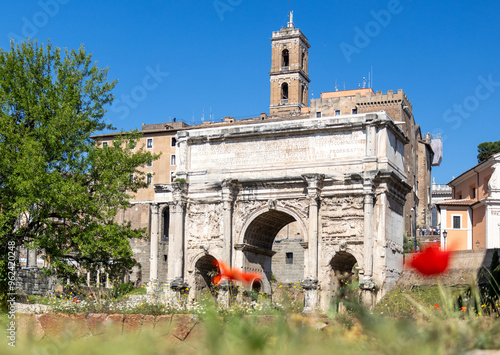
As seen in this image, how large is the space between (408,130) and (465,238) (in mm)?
35955

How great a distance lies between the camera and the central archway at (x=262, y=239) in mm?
31594

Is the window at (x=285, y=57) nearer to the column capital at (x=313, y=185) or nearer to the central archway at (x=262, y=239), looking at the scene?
the central archway at (x=262, y=239)

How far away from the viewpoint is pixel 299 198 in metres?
31.0

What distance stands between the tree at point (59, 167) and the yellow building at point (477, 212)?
25345 mm

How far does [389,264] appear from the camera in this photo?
98.0ft

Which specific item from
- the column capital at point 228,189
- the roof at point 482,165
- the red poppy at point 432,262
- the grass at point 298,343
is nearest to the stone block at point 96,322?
the grass at point 298,343

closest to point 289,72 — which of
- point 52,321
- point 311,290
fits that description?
point 311,290

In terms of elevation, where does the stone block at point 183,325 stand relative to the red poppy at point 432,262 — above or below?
below

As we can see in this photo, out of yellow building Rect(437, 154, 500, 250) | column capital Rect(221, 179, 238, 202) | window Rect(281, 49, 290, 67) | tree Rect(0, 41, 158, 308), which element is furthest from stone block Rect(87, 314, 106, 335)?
window Rect(281, 49, 290, 67)

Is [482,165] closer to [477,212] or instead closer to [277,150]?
[477,212]

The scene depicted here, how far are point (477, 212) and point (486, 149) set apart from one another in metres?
47.3

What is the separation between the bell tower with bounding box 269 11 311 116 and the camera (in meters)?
90.4

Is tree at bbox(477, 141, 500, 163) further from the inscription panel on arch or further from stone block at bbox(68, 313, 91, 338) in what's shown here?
stone block at bbox(68, 313, 91, 338)

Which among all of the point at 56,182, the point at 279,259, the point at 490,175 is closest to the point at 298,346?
the point at 56,182
